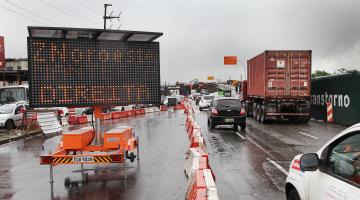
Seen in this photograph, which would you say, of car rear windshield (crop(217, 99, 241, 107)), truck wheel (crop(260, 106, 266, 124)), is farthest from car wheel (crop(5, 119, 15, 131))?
truck wheel (crop(260, 106, 266, 124))

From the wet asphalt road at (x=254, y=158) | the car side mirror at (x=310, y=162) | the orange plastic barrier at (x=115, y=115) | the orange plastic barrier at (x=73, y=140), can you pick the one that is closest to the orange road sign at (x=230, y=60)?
the orange plastic barrier at (x=115, y=115)

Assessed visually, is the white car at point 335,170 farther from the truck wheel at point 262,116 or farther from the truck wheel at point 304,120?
the truck wheel at point 304,120

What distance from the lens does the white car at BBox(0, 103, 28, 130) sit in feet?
74.9

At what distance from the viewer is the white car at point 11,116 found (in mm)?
22828

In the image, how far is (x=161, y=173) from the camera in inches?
385

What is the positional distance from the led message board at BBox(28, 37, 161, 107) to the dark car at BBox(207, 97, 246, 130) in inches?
409

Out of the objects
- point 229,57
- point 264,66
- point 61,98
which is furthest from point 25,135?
point 229,57

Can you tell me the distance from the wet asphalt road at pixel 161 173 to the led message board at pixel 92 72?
1823 millimetres

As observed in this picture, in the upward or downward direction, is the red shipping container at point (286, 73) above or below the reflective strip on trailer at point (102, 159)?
above

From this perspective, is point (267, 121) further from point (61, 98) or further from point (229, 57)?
point (229, 57)

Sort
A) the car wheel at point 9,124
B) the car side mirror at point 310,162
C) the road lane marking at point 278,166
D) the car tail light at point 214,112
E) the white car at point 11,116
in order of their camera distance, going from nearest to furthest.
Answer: the car side mirror at point 310,162
the road lane marking at point 278,166
the car tail light at point 214,112
the white car at point 11,116
the car wheel at point 9,124

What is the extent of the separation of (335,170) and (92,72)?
656cm

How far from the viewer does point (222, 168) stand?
10.2 meters

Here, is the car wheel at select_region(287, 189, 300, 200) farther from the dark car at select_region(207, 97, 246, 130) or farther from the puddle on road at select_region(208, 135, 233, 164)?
the dark car at select_region(207, 97, 246, 130)
